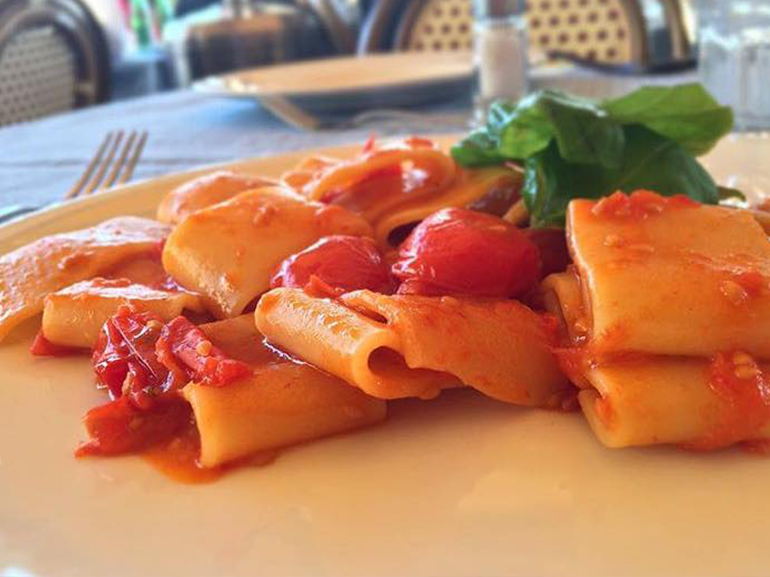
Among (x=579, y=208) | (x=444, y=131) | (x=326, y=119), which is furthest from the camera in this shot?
(x=326, y=119)

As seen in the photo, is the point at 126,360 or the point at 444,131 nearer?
the point at 126,360

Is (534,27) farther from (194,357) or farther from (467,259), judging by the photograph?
(194,357)

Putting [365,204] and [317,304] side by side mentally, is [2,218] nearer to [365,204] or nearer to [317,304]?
[365,204]

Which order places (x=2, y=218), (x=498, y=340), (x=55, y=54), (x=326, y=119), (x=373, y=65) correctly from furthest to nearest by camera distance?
(x=55, y=54) < (x=373, y=65) < (x=326, y=119) < (x=2, y=218) < (x=498, y=340)

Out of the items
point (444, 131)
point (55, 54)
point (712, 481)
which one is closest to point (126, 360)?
point (712, 481)

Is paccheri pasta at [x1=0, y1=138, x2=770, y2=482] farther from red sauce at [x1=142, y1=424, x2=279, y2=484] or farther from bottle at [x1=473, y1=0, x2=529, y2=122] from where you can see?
bottle at [x1=473, y1=0, x2=529, y2=122]

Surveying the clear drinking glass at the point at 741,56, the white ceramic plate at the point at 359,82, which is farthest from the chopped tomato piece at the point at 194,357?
the clear drinking glass at the point at 741,56
